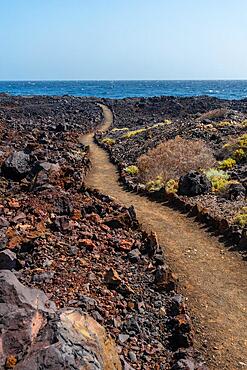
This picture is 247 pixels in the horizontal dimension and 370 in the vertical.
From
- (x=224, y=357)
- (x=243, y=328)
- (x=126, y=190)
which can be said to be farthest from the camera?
(x=126, y=190)

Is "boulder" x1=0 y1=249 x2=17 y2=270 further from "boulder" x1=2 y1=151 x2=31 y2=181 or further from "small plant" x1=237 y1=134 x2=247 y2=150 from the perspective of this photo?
"small plant" x1=237 y1=134 x2=247 y2=150

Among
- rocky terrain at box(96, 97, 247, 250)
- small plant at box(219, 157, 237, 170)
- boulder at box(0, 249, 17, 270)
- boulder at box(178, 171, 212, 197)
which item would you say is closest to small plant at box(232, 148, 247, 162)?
rocky terrain at box(96, 97, 247, 250)

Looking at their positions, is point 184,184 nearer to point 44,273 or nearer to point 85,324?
point 44,273

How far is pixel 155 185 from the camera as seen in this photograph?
19.0 meters

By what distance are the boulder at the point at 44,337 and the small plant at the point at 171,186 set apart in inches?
443

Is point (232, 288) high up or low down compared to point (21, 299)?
down

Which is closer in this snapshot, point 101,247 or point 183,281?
point 183,281

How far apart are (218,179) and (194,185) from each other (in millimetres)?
2230

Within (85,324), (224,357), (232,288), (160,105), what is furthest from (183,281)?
(160,105)

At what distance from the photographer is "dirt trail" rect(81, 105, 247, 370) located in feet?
25.9

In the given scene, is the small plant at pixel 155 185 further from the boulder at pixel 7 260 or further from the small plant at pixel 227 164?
the boulder at pixel 7 260

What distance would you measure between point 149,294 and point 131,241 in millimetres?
2556

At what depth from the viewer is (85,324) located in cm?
561

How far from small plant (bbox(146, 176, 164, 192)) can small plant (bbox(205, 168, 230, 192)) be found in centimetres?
199
